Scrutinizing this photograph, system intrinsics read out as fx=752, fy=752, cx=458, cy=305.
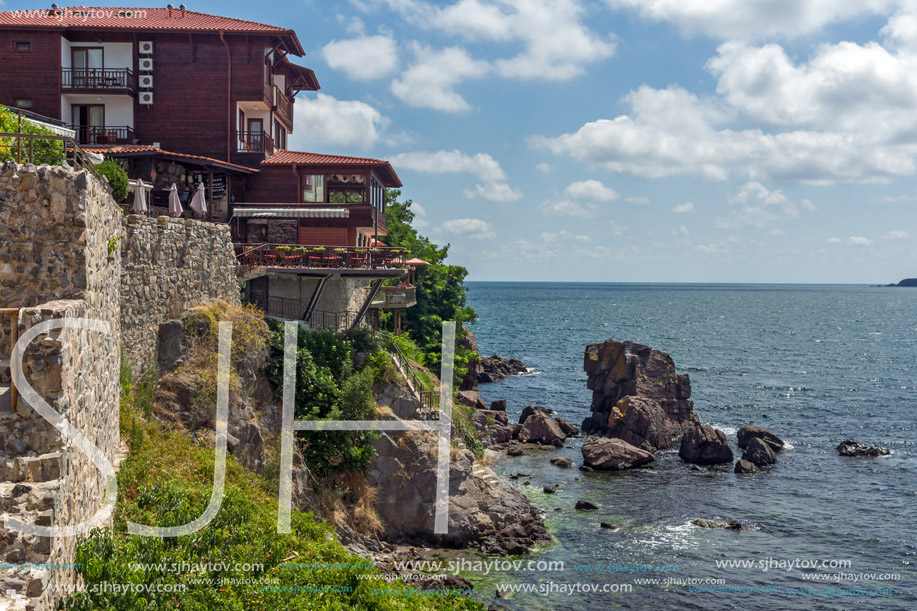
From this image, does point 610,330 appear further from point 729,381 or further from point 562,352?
point 729,381

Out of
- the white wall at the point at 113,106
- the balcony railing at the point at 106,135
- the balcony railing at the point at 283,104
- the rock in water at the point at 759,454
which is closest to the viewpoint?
the balcony railing at the point at 106,135

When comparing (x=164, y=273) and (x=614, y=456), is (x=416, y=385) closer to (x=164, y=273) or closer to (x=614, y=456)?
(x=164, y=273)

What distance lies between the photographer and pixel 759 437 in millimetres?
51000

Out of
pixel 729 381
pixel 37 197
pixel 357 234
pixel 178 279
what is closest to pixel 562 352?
pixel 729 381

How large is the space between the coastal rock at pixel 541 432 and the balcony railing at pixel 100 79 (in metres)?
32.0

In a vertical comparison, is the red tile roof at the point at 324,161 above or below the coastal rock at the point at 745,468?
above

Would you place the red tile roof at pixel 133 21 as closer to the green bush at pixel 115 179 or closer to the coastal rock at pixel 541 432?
the green bush at pixel 115 179

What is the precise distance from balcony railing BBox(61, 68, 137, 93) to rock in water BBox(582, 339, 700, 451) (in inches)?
1411

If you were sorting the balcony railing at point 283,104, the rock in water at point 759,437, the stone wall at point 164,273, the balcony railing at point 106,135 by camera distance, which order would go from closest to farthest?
the stone wall at point 164,273 → the balcony railing at point 106,135 → the balcony railing at point 283,104 → the rock in water at point 759,437

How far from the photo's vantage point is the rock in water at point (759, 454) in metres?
46.4

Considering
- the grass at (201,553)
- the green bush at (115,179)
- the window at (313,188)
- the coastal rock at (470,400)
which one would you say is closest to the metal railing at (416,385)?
the window at (313,188)

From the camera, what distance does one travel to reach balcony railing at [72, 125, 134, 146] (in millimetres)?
38656

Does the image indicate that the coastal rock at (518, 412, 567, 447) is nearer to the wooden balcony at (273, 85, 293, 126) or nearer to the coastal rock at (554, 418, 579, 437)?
the coastal rock at (554, 418, 579, 437)

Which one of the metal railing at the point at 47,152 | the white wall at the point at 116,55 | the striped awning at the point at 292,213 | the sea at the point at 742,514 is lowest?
the sea at the point at 742,514
